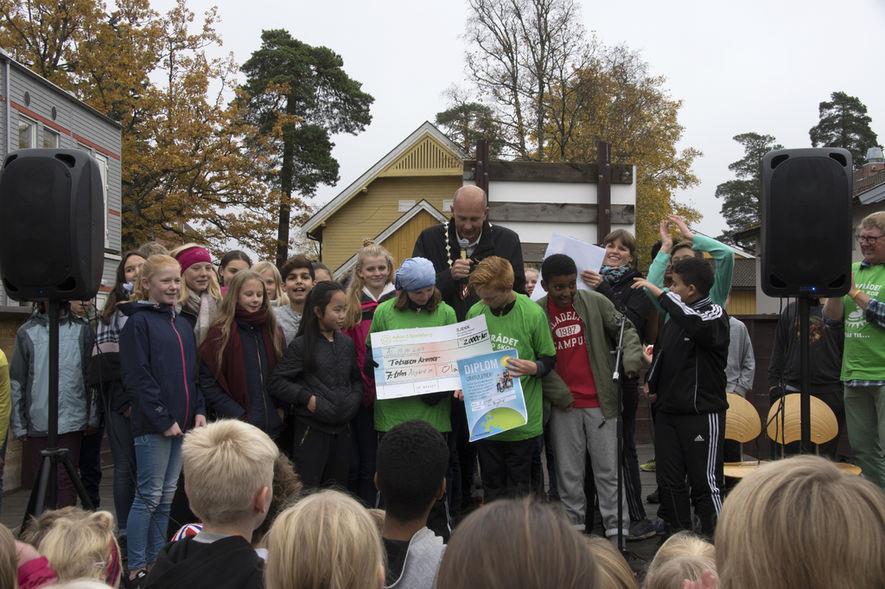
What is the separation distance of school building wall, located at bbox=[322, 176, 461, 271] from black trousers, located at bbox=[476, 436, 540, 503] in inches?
1165

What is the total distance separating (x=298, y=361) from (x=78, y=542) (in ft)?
8.04

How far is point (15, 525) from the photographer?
6.38 meters

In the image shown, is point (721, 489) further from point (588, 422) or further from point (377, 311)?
point (377, 311)

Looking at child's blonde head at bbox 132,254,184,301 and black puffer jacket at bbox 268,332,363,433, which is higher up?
child's blonde head at bbox 132,254,184,301

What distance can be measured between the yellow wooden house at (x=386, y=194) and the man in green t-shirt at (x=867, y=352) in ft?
94.9

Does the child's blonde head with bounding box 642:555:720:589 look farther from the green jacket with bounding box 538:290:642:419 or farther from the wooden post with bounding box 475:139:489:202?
the wooden post with bounding box 475:139:489:202

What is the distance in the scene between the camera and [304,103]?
141 feet

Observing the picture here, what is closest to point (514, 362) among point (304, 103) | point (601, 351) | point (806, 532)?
point (601, 351)

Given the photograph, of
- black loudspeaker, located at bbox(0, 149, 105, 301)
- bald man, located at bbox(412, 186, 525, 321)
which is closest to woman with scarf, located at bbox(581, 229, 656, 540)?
bald man, located at bbox(412, 186, 525, 321)

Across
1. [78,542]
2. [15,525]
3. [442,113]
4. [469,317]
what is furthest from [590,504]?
[442,113]

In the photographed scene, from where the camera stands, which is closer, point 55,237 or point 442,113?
point 55,237

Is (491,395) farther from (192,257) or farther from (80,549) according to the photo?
(80,549)

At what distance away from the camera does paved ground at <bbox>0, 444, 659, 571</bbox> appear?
17.5ft

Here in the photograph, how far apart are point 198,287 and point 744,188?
64.2 metres
